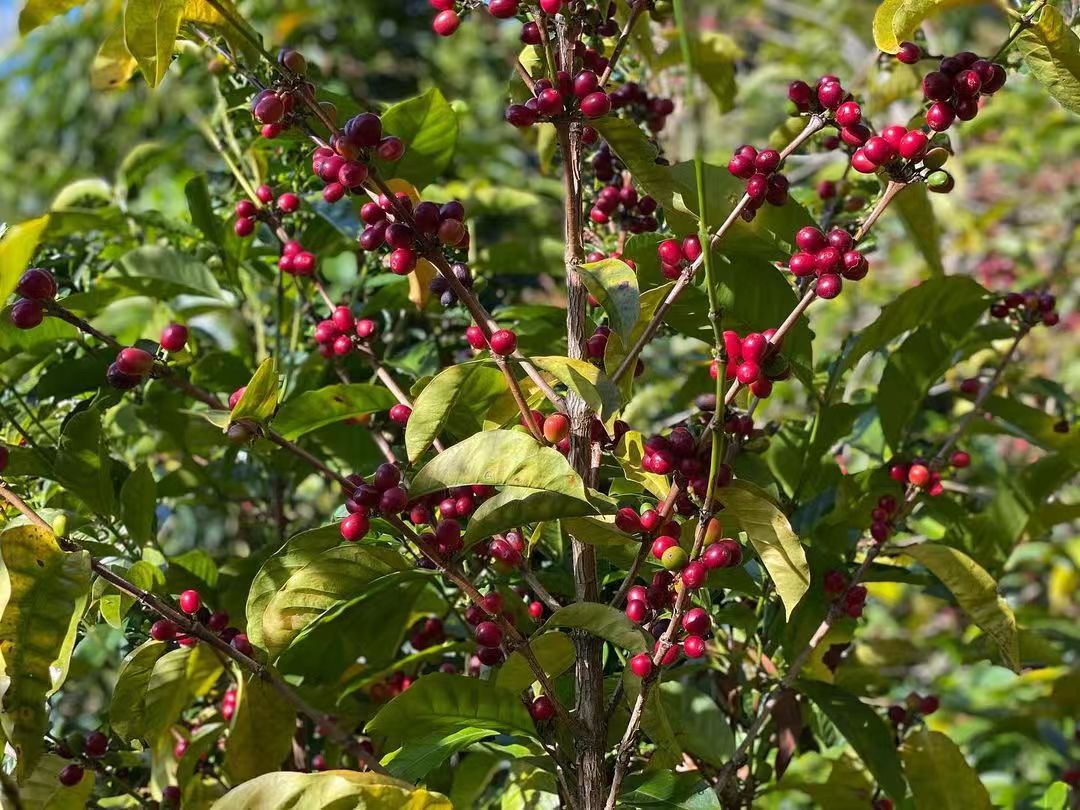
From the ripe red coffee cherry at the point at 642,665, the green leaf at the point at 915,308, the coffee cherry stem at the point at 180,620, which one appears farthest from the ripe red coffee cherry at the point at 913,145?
the coffee cherry stem at the point at 180,620

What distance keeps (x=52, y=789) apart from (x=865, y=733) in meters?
0.79

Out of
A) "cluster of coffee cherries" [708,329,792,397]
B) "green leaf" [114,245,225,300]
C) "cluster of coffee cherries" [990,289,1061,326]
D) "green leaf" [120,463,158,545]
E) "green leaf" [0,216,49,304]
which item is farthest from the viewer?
"green leaf" [114,245,225,300]

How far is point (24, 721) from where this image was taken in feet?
2.72

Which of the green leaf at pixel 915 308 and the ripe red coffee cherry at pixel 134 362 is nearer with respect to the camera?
the ripe red coffee cherry at pixel 134 362

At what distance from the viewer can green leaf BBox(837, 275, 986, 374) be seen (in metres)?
1.21

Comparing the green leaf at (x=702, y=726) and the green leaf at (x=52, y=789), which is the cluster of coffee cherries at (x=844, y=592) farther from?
the green leaf at (x=52, y=789)

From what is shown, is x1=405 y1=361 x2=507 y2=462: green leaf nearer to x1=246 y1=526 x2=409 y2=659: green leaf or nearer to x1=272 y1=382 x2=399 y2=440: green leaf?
x1=246 y1=526 x2=409 y2=659: green leaf

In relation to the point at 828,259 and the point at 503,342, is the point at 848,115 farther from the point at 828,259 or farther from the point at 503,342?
the point at 503,342

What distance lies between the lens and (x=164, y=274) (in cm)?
145

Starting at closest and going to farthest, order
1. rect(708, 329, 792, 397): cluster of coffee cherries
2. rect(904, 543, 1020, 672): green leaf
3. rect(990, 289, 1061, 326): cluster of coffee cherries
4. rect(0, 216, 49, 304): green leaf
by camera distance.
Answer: rect(0, 216, 49, 304): green leaf → rect(708, 329, 792, 397): cluster of coffee cherries → rect(904, 543, 1020, 672): green leaf → rect(990, 289, 1061, 326): cluster of coffee cherries

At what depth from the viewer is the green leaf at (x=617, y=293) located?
0.90 m

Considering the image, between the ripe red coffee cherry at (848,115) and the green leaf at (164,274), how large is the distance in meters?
0.90

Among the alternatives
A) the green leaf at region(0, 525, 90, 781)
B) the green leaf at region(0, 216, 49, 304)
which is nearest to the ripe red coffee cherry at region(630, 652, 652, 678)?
the green leaf at region(0, 525, 90, 781)

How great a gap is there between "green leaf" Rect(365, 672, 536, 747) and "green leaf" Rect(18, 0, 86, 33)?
0.77 m
